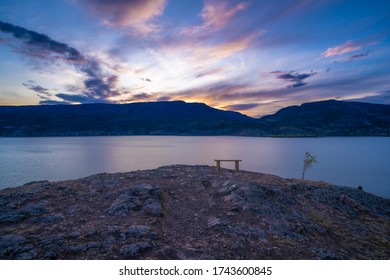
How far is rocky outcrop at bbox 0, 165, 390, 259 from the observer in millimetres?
8438

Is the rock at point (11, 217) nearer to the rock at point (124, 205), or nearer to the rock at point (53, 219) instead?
the rock at point (53, 219)

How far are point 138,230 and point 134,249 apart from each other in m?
1.25

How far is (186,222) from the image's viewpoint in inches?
429

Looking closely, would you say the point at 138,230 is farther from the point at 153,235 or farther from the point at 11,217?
the point at 11,217

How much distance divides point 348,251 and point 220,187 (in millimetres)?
7360

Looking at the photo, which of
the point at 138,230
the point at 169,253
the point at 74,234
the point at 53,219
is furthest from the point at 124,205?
the point at 169,253

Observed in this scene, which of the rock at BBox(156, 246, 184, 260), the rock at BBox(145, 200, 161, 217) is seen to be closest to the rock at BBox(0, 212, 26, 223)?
the rock at BBox(145, 200, 161, 217)

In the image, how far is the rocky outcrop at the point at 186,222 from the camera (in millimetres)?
8438

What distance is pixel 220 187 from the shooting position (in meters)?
15.1

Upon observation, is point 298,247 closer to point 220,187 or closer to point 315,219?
point 315,219

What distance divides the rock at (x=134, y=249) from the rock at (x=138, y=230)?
0.71m

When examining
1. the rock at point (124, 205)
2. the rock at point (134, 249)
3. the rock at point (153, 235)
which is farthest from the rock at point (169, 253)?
the rock at point (124, 205)

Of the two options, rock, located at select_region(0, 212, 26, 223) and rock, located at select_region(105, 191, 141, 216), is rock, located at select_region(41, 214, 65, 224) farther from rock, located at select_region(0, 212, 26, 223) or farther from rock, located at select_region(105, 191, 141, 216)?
rock, located at select_region(105, 191, 141, 216)

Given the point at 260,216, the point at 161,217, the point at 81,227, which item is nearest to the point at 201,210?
the point at 161,217
